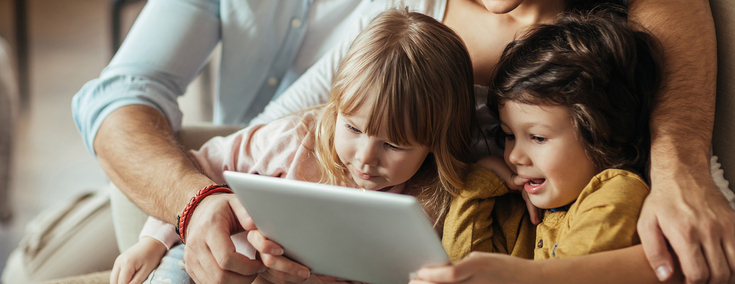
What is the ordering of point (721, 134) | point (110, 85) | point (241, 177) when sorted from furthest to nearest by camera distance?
point (110, 85), point (721, 134), point (241, 177)

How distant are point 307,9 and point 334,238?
1.01 metres

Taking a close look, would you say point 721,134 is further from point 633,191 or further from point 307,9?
point 307,9

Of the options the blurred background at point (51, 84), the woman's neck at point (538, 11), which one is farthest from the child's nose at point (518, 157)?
the blurred background at point (51, 84)

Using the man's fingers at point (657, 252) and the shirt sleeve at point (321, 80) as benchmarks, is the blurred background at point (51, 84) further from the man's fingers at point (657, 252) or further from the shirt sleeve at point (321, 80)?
the man's fingers at point (657, 252)

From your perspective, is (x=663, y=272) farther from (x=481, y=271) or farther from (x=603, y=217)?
(x=481, y=271)

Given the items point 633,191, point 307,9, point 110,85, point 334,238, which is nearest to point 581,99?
point 633,191

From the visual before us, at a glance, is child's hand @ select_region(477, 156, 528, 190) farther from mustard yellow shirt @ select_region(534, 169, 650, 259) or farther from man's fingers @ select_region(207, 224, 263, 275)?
man's fingers @ select_region(207, 224, 263, 275)

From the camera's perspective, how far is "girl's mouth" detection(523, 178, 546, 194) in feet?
3.09

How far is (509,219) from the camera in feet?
3.41

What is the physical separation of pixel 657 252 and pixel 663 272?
0.11 ft

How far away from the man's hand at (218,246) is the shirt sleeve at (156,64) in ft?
1.73

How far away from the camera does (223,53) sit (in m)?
1.57

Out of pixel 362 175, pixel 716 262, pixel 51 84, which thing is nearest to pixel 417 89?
pixel 362 175

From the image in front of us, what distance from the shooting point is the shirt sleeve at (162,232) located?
114 centimetres
